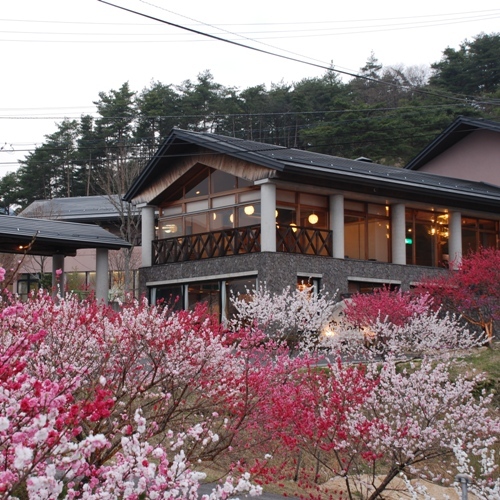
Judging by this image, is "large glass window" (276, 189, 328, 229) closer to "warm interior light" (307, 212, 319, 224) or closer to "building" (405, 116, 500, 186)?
"warm interior light" (307, 212, 319, 224)

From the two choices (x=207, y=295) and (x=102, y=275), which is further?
(x=207, y=295)

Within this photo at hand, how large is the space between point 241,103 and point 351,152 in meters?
10.3

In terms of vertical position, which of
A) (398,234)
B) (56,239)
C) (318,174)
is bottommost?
(56,239)

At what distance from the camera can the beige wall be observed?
110 feet

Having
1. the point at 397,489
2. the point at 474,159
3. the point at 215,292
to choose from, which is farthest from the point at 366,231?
the point at 397,489

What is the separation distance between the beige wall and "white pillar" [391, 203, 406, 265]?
761 cm

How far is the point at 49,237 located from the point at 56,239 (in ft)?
0.78

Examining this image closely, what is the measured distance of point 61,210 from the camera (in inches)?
1582

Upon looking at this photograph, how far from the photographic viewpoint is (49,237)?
2319 centimetres

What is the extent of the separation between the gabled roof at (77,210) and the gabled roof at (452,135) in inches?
567

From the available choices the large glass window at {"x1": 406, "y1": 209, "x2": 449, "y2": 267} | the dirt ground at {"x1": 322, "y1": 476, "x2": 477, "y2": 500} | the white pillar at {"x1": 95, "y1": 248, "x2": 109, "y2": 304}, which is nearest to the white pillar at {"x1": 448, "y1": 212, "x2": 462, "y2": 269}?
the large glass window at {"x1": 406, "y1": 209, "x2": 449, "y2": 267}

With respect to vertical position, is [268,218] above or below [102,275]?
above

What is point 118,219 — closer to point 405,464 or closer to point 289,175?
point 289,175

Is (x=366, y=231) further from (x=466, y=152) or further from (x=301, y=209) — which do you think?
(x=466, y=152)
